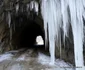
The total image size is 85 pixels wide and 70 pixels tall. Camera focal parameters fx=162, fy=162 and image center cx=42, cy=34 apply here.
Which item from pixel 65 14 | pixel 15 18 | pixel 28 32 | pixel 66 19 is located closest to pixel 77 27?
pixel 66 19

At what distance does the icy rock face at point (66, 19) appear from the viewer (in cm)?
462

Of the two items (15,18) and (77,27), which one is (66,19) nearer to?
(77,27)

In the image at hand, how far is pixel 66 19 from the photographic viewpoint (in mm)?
5020

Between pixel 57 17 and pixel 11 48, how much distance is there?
4.19 meters

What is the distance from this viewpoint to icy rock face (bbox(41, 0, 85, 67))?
4.62m

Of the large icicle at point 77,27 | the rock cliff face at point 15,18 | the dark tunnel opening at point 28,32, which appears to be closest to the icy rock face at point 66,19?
the large icicle at point 77,27

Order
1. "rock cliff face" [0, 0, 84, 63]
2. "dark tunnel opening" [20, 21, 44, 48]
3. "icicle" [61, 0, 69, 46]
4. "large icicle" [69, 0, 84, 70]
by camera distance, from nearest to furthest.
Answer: "large icicle" [69, 0, 84, 70]
"icicle" [61, 0, 69, 46]
"rock cliff face" [0, 0, 84, 63]
"dark tunnel opening" [20, 21, 44, 48]

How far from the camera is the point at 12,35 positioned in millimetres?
8633

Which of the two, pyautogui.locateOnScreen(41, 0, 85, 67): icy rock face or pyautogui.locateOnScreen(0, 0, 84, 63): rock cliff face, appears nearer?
pyautogui.locateOnScreen(41, 0, 85, 67): icy rock face

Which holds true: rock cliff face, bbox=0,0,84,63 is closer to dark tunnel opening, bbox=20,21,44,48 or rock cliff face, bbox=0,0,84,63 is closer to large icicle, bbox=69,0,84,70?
large icicle, bbox=69,0,84,70

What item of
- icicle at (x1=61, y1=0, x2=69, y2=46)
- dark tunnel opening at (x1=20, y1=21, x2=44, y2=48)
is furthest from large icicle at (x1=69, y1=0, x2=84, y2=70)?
dark tunnel opening at (x1=20, y1=21, x2=44, y2=48)

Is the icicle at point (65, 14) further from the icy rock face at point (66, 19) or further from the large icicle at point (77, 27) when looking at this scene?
the large icicle at point (77, 27)

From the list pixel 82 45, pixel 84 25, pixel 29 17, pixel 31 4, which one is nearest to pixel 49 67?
pixel 82 45

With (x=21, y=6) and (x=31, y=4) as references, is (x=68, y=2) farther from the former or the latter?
(x=21, y=6)
